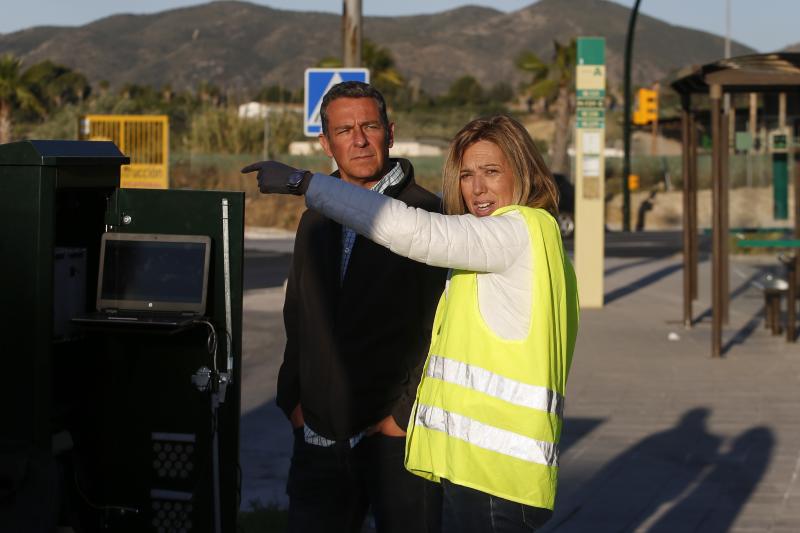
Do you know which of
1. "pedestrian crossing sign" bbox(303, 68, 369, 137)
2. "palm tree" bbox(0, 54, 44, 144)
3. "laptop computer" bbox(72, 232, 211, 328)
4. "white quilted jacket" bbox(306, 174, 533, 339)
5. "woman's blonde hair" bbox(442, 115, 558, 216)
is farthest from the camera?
"palm tree" bbox(0, 54, 44, 144)

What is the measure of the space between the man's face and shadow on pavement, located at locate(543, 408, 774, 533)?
267cm

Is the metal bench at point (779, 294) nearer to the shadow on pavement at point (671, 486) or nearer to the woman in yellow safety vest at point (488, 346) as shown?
the shadow on pavement at point (671, 486)

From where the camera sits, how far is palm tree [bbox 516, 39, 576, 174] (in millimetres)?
55562

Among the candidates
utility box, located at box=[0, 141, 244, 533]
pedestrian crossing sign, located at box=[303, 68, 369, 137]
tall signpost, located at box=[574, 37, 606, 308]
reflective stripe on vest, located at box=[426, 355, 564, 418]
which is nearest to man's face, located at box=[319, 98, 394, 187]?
utility box, located at box=[0, 141, 244, 533]

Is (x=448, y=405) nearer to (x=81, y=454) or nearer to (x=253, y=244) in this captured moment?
(x=81, y=454)

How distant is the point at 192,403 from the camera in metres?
4.22

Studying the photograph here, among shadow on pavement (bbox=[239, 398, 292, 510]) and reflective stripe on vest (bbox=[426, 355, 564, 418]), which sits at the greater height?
reflective stripe on vest (bbox=[426, 355, 564, 418])

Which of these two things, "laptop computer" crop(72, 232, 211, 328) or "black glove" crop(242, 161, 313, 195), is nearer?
"black glove" crop(242, 161, 313, 195)

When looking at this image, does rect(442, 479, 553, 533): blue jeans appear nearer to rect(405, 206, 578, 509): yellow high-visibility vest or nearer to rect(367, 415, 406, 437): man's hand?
rect(405, 206, 578, 509): yellow high-visibility vest

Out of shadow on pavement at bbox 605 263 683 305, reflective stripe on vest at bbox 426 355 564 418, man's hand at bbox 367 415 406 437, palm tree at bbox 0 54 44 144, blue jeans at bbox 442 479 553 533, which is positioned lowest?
blue jeans at bbox 442 479 553 533

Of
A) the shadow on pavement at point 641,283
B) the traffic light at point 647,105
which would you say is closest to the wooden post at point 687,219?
the shadow on pavement at point 641,283

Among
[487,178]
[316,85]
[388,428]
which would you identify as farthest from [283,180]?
[316,85]

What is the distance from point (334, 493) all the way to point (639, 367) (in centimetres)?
757

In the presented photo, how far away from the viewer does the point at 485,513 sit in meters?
3.48
